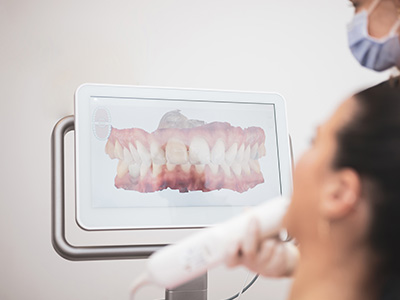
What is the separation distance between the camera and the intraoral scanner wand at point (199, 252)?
1.59 feet

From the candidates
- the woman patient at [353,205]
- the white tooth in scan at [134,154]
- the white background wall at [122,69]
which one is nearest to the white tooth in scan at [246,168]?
the white tooth in scan at [134,154]

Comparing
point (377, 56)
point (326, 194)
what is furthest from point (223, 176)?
point (326, 194)

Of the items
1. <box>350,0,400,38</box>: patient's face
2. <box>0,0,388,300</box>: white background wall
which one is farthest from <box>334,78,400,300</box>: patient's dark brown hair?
<box>0,0,388,300</box>: white background wall

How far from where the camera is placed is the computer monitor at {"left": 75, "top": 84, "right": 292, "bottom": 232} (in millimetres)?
1024

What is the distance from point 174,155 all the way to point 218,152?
105 mm

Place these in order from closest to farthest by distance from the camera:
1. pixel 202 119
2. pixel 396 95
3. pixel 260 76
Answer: pixel 396 95 < pixel 202 119 < pixel 260 76

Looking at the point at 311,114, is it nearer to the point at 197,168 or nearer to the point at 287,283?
the point at 287,283

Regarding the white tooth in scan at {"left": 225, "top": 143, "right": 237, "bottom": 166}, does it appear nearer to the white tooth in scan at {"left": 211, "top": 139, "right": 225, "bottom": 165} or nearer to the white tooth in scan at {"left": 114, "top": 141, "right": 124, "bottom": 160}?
the white tooth in scan at {"left": 211, "top": 139, "right": 225, "bottom": 165}

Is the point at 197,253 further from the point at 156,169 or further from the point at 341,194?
the point at 156,169

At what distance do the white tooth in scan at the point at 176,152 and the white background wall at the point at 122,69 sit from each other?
1.39ft

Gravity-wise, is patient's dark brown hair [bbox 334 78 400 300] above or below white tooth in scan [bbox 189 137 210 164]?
below

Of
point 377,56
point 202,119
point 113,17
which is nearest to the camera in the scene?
point 377,56

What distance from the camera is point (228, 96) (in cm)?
116

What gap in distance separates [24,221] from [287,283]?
827 millimetres
